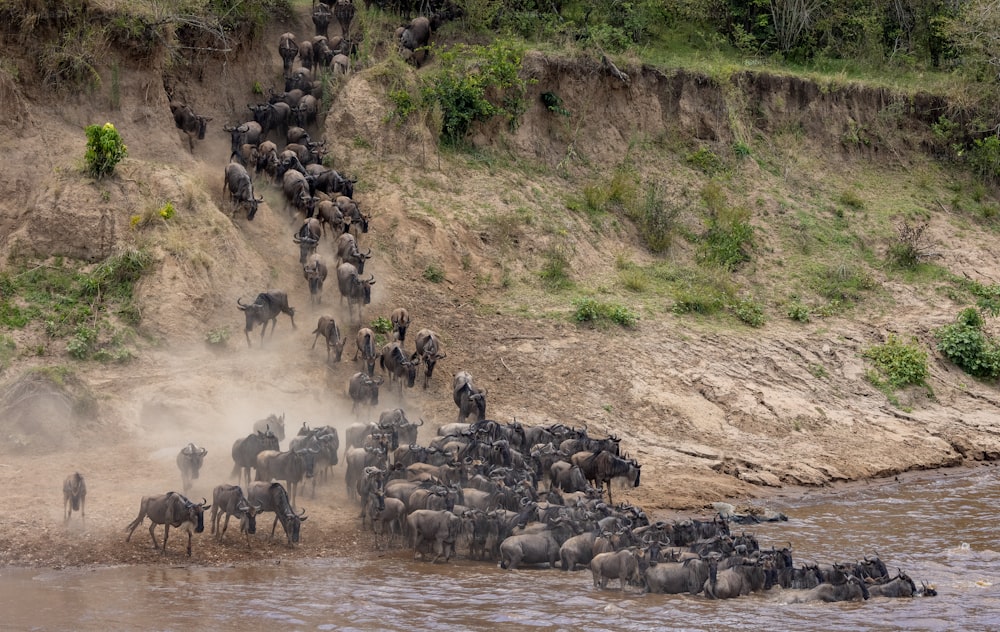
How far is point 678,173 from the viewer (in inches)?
1203

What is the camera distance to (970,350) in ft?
82.8

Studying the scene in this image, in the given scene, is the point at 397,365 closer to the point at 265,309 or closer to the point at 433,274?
the point at 265,309

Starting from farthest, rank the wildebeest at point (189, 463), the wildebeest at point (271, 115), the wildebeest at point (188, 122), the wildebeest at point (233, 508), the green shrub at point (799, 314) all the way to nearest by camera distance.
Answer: the wildebeest at point (271, 115) < the wildebeest at point (188, 122) < the green shrub at point (799, 314) < the wildebeest at point (189, 463) < the wildebeest at point (233, 508)

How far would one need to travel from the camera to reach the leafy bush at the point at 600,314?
2389 centimetres

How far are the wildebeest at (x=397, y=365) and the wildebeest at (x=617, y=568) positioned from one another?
7.82 metres

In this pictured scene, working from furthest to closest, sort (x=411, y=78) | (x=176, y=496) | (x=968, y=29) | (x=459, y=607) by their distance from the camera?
(x=968, y=29) < (x=411, y=78) < (x=176, y=496) < (x=459, y=607)

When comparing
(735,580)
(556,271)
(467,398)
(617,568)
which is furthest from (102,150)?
(735,580)

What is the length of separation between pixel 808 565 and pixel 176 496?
8.05m

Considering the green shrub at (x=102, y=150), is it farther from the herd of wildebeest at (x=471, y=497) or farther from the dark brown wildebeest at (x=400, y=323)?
the dark brown wildebeest at (x=400, y=323)

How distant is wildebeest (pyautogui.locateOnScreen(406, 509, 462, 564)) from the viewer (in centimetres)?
1505

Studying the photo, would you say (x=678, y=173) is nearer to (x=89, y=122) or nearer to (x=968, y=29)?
(x=968, y=29)

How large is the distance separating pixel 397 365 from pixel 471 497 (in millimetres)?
5568

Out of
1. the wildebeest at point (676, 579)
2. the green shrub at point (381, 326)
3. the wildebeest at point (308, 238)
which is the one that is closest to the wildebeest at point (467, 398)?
the green shrub at point (381, 326)

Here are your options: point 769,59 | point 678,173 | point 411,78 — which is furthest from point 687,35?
point 411,78
